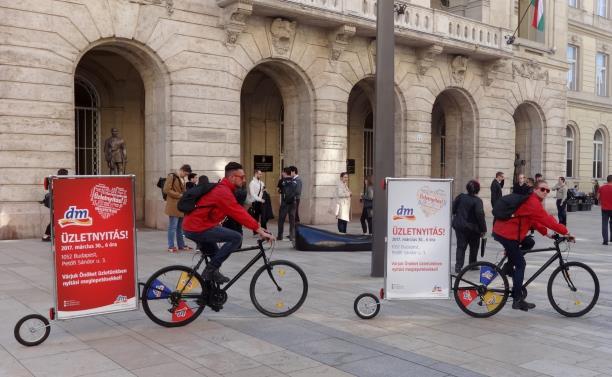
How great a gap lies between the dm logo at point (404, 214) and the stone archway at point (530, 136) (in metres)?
21.2

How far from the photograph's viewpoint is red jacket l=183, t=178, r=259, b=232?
20.7 ft

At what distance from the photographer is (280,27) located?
17.2 metres

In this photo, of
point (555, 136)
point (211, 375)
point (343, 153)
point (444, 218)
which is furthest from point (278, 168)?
point (211, 375)

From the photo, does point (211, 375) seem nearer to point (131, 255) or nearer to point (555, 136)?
point (131, 255)

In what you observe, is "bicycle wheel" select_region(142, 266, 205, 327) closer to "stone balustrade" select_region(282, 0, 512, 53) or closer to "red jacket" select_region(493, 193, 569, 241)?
"red jacket" select_region(493, 193, 569, 241)

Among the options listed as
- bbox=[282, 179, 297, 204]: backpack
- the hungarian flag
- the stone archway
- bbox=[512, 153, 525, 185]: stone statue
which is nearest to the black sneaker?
bbox=[282, 179, 297, 204]: backpack

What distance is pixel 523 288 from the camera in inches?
277

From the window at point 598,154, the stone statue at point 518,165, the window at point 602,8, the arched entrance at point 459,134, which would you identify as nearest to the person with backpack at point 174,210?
the arched entrance at point 459,134

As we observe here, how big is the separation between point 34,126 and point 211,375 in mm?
10566

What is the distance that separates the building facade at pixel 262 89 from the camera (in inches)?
533

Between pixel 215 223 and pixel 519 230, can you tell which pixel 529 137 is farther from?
pixel 215 223

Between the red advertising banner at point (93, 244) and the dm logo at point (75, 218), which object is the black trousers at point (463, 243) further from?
the dm logo at point (75, 218)

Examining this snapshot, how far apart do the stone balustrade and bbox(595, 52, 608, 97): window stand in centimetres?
1500

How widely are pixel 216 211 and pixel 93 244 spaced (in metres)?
1.29
